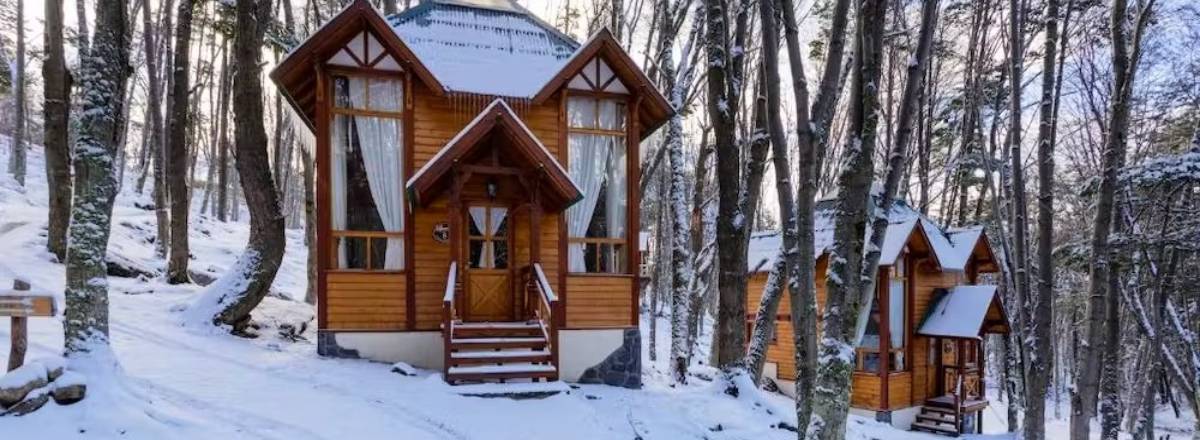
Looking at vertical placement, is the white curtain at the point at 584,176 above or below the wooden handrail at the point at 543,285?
above

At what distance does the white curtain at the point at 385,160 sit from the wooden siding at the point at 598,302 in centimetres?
263

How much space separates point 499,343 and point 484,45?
16.8 feet

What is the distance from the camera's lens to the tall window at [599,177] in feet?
33.8

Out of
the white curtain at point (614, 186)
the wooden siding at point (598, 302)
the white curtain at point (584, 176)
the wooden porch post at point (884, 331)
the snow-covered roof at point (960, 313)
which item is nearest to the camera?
the wooden siding at point (598, 302)

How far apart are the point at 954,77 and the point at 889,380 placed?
8.74 metres

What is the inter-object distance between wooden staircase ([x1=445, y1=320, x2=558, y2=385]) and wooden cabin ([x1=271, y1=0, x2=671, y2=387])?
0.09 feet

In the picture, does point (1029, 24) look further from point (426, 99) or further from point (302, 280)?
point (302, 280)

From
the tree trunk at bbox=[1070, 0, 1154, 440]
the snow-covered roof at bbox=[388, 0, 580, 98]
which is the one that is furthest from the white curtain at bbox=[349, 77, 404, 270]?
the tree trunk at bbox=[1070, 0, 1154, 440]

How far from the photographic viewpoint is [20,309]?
561cm

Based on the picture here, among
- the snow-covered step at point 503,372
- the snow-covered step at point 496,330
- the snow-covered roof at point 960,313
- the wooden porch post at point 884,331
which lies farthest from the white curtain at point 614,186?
the snow-covered roof at point 960,313

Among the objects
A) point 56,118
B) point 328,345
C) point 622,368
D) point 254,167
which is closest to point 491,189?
point 328,345

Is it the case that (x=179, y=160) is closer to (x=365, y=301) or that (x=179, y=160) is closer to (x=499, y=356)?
(x=365, y=301)

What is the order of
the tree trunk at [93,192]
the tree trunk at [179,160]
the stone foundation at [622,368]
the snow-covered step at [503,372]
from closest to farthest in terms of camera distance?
the tree trunk at [93,192] → the snow-covered step at [503,372] → the stone foundation at [622,368] → the tree trunk at [179,160]

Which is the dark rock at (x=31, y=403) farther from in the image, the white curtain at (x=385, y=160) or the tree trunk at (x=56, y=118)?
the tree trunk at (x=56, y=118)
